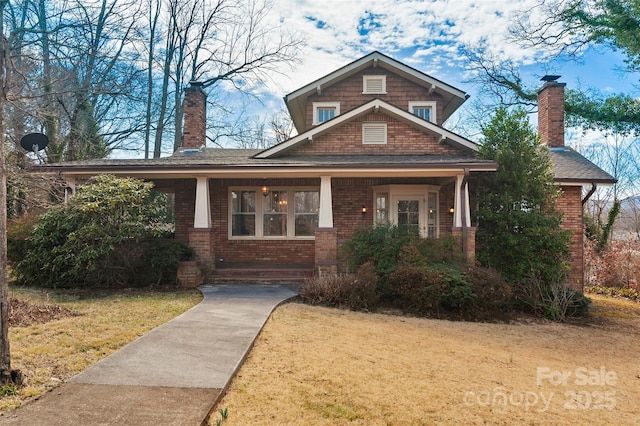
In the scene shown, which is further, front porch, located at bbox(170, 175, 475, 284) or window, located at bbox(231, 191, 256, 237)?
window, located at bbox(231, 191, 256, 237)

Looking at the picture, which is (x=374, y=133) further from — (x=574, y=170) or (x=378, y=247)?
(x=574, y=170)

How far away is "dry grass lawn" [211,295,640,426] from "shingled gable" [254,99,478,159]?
20.2ft

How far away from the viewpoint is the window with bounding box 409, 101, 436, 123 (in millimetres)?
14305

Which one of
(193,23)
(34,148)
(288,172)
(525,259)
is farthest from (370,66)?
(193,23)

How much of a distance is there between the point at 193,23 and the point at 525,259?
23.7 m

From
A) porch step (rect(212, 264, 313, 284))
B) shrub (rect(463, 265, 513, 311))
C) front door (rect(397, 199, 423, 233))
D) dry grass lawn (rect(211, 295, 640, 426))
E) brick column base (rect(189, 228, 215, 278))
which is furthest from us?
front door (rect(397, 199, 423, 233))

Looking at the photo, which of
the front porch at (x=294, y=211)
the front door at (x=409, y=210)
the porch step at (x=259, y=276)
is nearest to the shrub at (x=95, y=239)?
the porch step at (x=259, y=276)

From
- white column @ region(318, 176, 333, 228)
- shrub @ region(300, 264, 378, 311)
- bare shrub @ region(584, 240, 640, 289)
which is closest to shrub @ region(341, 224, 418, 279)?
shrub @ region(300, 264, 378, 311)

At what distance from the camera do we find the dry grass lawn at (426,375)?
11.2 feet

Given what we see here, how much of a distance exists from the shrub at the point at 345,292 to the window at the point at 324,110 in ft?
26.1

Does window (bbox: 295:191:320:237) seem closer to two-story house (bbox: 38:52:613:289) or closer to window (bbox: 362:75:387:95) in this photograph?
two-story house (bbox: 38:52:613:289)

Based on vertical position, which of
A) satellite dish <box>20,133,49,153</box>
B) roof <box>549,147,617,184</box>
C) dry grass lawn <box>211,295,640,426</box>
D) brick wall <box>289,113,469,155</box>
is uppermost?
brick wall <box>289,113,469,155</box>

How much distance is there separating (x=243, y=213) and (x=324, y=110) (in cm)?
529

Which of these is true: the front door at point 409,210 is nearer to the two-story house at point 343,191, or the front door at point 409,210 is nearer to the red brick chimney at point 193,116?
the two-story house at point 343,191
